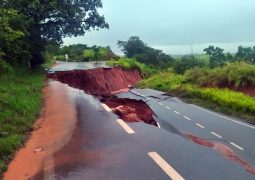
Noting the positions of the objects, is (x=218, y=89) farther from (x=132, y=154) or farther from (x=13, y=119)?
(x=132, y=154)

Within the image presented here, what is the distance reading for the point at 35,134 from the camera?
12.0 metres

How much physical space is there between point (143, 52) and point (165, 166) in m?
75.2

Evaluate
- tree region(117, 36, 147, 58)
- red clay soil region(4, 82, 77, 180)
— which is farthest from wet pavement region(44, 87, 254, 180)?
tree region(117, 36, 147, 58)

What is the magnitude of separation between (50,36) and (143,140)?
30658mm

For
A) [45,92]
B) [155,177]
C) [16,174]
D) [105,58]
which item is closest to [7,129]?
[16,174]

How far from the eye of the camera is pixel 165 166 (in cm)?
779

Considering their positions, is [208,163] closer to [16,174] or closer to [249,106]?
[16,174]

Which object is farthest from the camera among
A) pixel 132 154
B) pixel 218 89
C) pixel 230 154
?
pixel 218 89

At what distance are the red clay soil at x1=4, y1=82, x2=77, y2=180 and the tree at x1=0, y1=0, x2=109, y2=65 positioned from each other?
17.9m

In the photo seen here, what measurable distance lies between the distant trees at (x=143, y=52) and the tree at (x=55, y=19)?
106ft

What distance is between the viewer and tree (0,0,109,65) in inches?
1303

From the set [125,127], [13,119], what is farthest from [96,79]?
[125,127]


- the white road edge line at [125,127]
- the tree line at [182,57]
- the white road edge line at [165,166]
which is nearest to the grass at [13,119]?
the white road edge line at [125,127]

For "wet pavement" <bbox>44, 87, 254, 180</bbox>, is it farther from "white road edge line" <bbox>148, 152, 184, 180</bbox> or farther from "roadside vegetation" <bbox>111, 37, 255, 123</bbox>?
"roadside vegetation" <bbox>111, 37, 255, 123</bbox>
